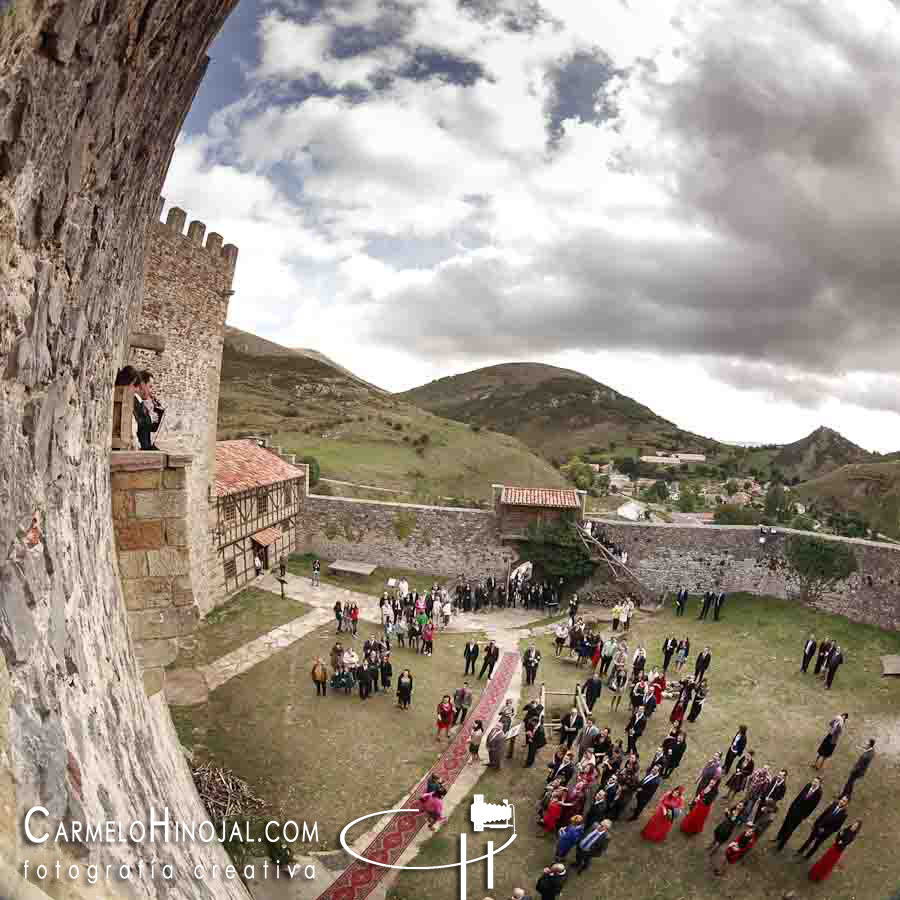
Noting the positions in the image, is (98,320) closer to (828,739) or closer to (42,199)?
(42,199)

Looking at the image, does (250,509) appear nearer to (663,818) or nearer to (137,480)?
(663,818)

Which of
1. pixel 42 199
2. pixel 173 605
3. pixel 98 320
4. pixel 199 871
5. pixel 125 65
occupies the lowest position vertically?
pixel 199 871

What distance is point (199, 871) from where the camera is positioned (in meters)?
4.50

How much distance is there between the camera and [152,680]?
19.6 feet

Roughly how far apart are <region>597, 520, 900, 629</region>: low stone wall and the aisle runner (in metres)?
11.7

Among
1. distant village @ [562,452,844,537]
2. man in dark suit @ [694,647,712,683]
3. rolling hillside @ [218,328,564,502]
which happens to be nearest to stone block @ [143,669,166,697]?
man in dark suit @ [694,647,712,683]

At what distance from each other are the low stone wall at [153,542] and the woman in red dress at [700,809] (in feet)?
32.8

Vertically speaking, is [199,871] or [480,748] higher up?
[199,871]

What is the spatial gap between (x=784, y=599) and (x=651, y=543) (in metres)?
5.31

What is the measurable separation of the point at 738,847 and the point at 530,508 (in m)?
15.6

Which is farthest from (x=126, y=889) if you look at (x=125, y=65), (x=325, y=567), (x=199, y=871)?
(x=325, y=567)

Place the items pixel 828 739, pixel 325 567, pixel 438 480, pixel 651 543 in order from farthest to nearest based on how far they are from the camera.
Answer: pixel 438 480, pixel 325 567, pixel 651 543, pixel 828 739

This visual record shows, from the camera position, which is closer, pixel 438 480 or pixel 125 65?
pixel 125 65

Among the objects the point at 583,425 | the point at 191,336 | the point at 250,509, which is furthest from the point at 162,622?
the point at 583,425
